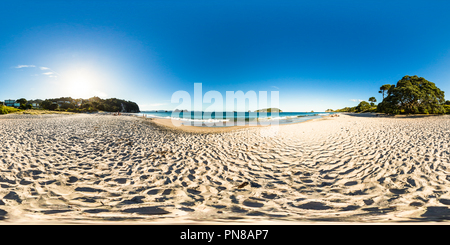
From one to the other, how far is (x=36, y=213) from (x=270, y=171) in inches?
197

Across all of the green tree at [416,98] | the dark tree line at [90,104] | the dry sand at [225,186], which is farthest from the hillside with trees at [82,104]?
the green tree at [416,98]

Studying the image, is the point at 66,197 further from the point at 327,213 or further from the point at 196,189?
the point at 327,213

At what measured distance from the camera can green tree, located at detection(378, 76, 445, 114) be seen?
25922 mm

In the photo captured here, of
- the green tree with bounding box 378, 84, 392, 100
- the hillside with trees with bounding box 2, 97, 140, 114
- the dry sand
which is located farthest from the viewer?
the hillside with trees with bounding box 2, 97, 140, 114

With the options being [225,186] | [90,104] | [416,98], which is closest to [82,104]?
[90,104]

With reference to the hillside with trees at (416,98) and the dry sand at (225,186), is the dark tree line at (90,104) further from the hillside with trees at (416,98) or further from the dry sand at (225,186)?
the hillside with trees at (416,98)

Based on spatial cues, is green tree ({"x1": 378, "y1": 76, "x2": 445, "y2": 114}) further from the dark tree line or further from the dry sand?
the dark tree line

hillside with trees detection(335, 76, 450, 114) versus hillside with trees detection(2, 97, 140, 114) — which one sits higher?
hillside with trees detection(2, 97, 140, 114)

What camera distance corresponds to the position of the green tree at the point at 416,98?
85.0 feet

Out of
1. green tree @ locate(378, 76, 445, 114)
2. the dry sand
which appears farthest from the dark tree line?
green tree @ locate(378, 76, 445, 114)

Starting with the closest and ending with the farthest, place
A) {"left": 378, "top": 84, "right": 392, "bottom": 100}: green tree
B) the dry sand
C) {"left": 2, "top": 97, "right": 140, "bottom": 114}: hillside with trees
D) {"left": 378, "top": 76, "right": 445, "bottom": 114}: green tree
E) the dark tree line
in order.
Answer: the dry sand
{"left": 378, "top": 76, "right": 445, "bottom": 114}: green tree
{"left": 378, "top": 84, "right": 392, "bottom": 100}: green tree
{"left": 2, "top": 97, "right": 140, "bottom": 114}: hillside with trees
the dark tree line

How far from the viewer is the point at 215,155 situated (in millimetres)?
6426
